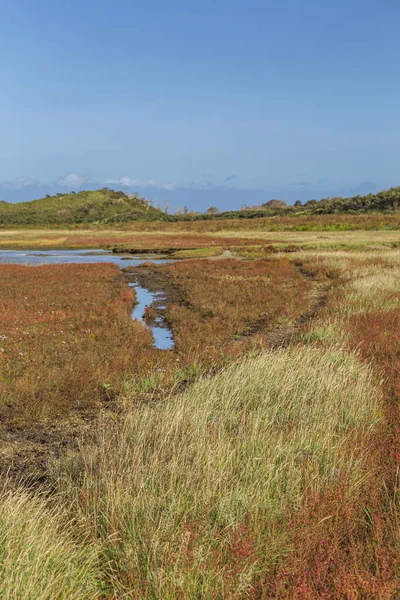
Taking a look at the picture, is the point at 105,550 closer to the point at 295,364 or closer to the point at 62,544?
the point at 62,544

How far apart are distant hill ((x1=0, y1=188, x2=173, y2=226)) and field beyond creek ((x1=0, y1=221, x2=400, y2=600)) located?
12020 cm

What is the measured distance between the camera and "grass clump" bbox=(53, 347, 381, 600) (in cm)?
388

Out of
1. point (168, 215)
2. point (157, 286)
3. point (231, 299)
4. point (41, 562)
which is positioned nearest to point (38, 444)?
point (41, 562)

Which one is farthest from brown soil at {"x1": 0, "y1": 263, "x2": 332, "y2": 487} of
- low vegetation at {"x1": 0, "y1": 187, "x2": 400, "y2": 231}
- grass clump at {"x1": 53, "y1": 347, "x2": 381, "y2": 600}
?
low vegetation at {"x1": 0, "y1": 187, "x2": 400, "y2": 231}

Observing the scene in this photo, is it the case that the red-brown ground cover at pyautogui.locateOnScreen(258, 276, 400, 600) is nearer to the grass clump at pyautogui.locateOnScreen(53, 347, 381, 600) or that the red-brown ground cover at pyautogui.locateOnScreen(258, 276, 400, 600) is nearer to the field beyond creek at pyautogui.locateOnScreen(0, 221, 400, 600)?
the field beyond creek at pyautogui.locateOnScreen(0, 221, 400, 600)

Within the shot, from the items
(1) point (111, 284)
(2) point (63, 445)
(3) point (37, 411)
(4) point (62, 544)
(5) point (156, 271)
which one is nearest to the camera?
(4) point (62, 544)

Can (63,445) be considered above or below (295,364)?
below

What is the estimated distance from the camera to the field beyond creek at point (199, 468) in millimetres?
3865

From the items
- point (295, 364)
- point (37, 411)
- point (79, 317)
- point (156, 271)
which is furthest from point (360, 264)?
point (37, 411)

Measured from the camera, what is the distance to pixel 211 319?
60.2ft

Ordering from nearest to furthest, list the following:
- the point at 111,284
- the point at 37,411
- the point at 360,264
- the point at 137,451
→ the point at 137,451 → the point at 37,411 → the point at 111,284 → the point at 360,264

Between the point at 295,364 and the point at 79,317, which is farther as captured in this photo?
the point at 79,317

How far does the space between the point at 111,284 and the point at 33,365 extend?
1748cm

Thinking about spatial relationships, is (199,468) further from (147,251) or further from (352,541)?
(147,251)
